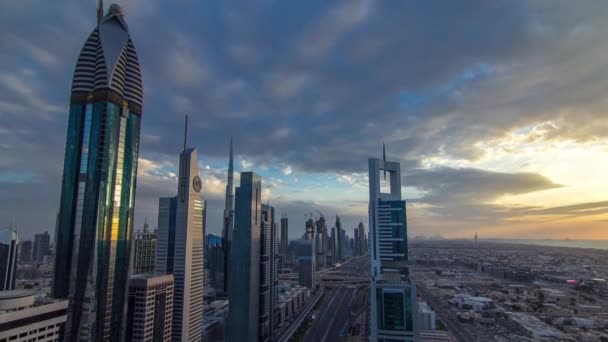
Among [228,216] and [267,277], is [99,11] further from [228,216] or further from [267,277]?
[228,216]

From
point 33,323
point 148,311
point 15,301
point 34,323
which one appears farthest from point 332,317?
A: point 15,301

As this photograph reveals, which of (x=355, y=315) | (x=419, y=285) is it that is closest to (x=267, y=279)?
(x=355, y=315)

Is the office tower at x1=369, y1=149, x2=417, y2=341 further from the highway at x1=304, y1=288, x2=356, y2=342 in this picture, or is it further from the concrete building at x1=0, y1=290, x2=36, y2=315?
the concrete building at x1=0, y1=290, x2=36, y2=315

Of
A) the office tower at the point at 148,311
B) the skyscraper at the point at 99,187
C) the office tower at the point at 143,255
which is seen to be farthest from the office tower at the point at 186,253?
the office tower at the point at 143,255

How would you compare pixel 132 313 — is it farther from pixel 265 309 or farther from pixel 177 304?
pixel 265 309

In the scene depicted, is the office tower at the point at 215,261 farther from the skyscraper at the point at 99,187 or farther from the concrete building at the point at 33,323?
the concrete building at the point at 33,323

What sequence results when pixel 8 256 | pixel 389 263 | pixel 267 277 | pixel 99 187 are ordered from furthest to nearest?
pixel 267 277 → pixel 8 256 → pixel 389 263 → pixel 99 187

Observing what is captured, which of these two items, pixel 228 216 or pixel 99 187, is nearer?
pixel 99 187

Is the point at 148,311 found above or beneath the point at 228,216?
beneath
